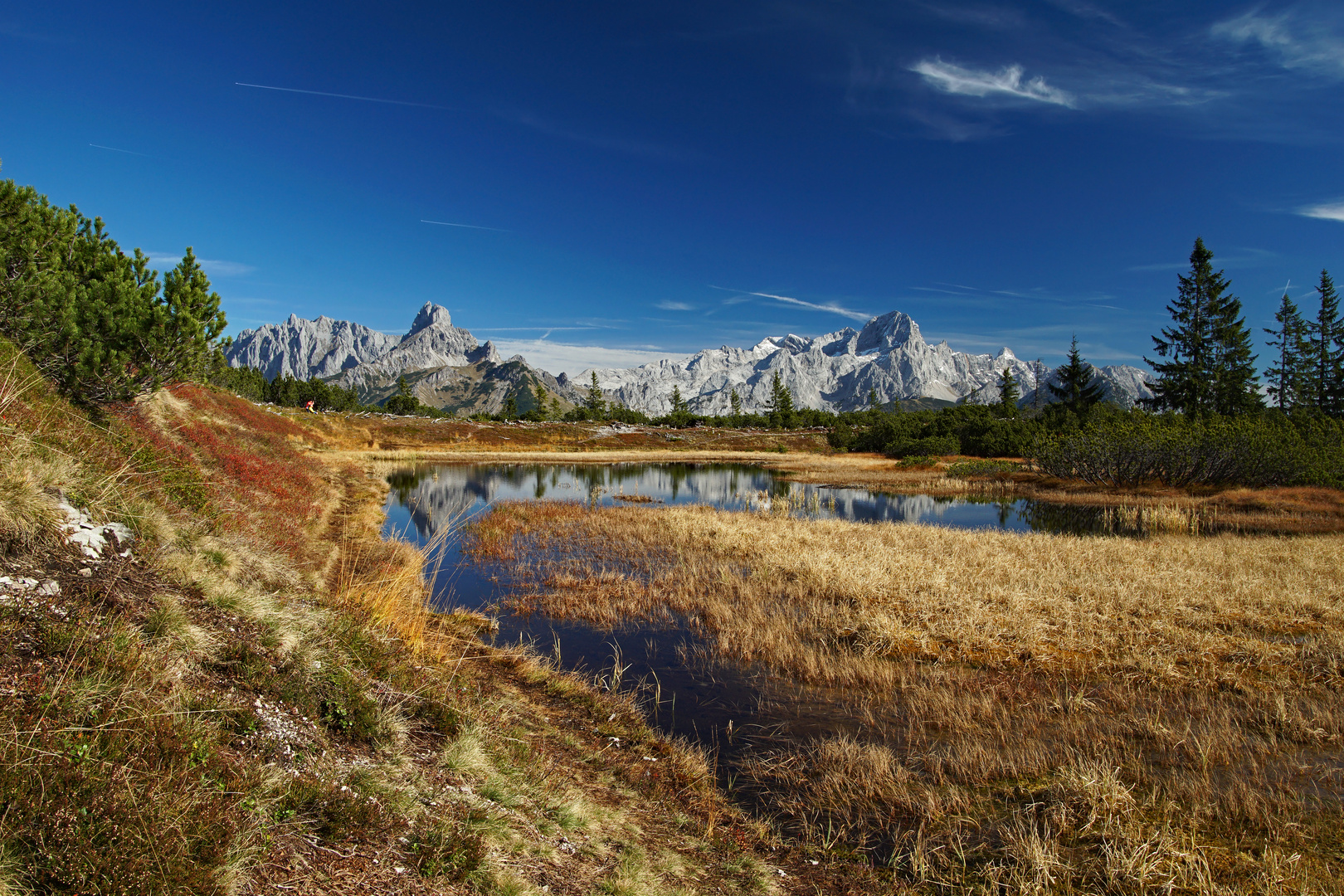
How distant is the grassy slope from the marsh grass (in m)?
2.41

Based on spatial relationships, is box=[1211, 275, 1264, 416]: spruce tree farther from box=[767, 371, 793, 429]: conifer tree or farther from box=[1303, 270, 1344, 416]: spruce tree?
box=[767, 371, 793, 429]: conifer tree

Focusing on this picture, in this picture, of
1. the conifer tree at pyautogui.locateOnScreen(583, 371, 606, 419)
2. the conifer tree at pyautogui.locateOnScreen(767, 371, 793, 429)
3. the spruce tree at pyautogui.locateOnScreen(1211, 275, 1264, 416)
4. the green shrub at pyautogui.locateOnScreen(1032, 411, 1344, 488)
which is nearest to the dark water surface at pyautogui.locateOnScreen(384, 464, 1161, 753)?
the green shrub at pyautogui.locateOnScreen(1032, 411, 1344, 488)

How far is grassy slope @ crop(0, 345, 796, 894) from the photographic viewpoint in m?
3.45

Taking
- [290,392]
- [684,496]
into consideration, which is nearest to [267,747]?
[684,496]

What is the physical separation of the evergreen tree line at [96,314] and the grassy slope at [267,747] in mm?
3449

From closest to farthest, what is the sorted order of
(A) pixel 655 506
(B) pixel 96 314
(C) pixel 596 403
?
(B) pixel 96 314, (A) pixel 655 506, (C) pixel 596 403

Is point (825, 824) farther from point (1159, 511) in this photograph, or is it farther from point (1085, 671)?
point (1159, 511)

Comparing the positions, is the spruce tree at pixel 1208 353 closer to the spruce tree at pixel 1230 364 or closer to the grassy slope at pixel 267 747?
the spruce tree at pixel 1230 364

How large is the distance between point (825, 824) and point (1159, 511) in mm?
36794

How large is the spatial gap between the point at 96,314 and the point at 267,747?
14265 mm

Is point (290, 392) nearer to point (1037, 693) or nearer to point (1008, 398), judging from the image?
point (1008, 398)

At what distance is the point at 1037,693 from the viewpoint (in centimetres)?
1099

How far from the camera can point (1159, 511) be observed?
3356 centimetres

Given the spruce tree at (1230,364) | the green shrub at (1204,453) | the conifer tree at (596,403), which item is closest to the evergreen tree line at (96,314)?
the green shrub at (1204,453)
